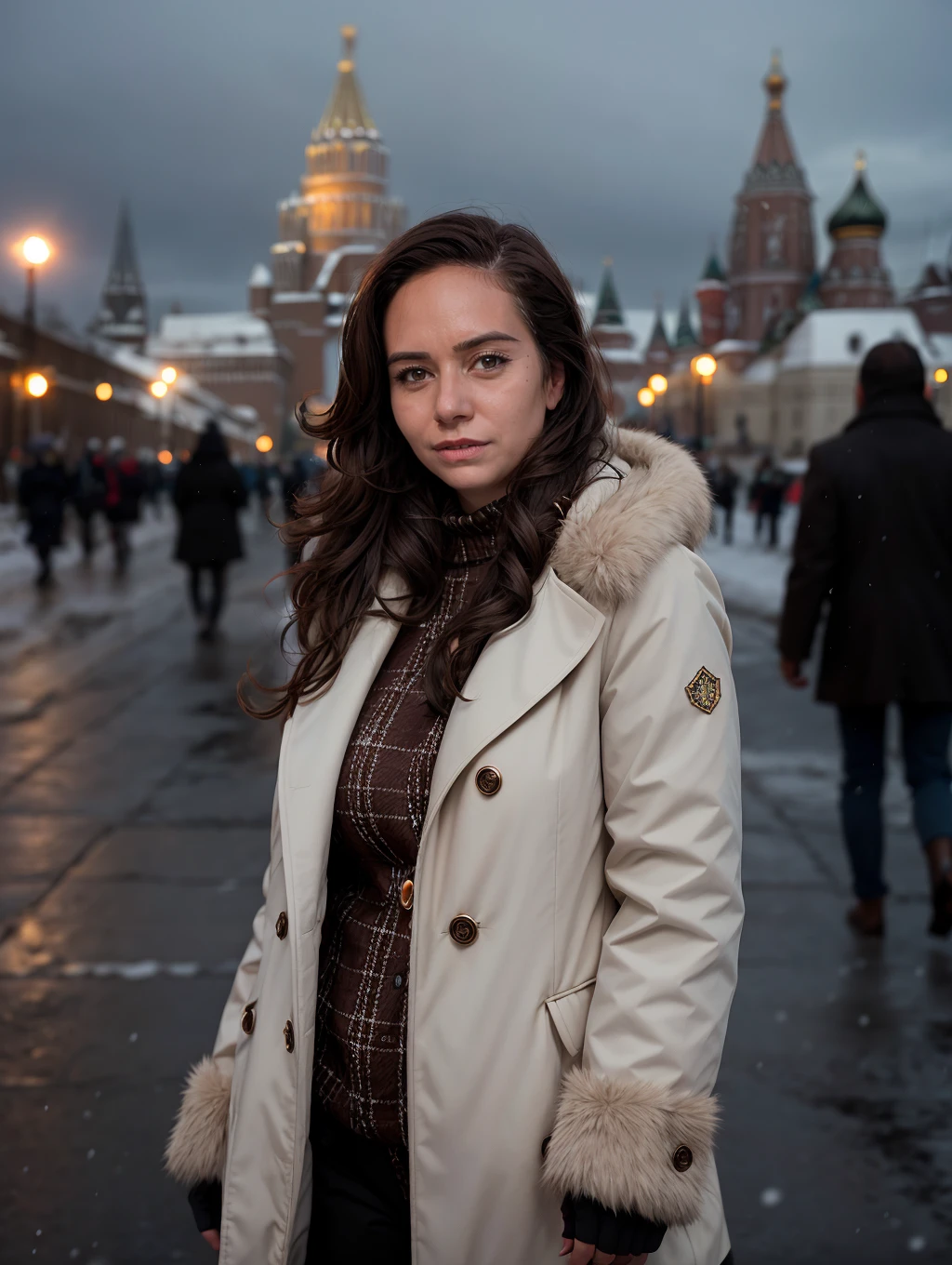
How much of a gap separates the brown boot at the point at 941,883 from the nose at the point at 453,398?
10.0 feet

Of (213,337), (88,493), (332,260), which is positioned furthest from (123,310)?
(88,493)

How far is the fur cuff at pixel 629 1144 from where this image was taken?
1563 millimetres

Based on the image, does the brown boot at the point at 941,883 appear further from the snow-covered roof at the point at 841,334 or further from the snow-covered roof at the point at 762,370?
the snow-covered roof at the point at 762,370

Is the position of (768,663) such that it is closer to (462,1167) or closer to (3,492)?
(462,1167)

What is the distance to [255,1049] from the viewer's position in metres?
1.83

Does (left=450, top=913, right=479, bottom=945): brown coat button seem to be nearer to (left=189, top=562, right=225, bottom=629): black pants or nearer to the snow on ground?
the snow on ground

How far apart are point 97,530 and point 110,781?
24.1 m

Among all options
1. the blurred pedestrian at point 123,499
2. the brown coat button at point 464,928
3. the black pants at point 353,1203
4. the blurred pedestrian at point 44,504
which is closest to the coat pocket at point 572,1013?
the brown coat button at point 464,928

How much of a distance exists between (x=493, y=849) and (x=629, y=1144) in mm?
382

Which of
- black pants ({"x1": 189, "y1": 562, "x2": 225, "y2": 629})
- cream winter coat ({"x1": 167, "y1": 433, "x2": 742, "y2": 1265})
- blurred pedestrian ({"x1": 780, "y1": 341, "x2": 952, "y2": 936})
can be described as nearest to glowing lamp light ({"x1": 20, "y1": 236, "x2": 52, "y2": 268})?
black pants ({"x1": 189, "y1": 562, "x2": 225, "y2": 629})

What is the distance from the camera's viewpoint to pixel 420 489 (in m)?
2.11

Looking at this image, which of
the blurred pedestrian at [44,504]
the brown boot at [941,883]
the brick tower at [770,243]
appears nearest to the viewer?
the brown boot at [941,883]

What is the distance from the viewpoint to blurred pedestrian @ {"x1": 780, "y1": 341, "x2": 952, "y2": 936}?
4402 millimetres

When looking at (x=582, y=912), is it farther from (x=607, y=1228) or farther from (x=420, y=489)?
(x=420, y=489)
